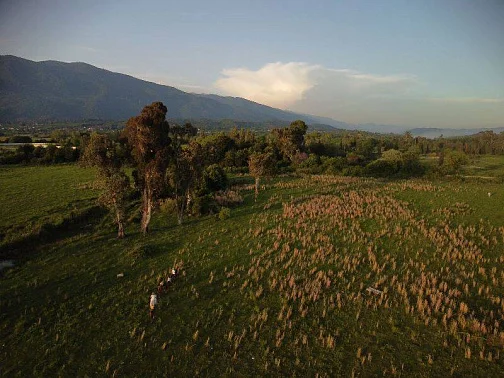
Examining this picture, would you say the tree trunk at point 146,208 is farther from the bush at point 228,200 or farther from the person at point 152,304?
the person at point 152,304

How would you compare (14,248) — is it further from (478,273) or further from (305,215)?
(478,273)

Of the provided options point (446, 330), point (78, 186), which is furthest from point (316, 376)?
point (78, 186)

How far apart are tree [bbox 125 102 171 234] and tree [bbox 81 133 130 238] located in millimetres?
1355

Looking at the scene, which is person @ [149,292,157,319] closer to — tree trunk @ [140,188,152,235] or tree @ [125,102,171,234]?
tree @ [125,102,171,234]

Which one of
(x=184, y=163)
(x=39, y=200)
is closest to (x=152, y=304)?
(x=184, y=163)

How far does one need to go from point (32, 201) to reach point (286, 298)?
3174cm

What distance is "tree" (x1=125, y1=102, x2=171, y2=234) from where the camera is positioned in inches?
879

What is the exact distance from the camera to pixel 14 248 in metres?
22.0

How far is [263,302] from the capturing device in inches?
597

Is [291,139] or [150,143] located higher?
[291,139]

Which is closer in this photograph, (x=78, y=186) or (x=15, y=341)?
(x=15, y=341)

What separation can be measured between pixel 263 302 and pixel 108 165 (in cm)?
1497

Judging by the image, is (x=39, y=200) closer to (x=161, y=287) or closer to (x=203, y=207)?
(x=203, y=207)

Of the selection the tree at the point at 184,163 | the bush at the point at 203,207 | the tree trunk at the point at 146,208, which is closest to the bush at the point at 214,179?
the bush at the point at 203,207
